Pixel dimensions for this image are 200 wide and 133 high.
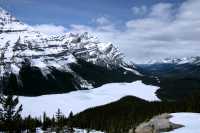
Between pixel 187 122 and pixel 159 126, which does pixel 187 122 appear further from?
pixel 159 126

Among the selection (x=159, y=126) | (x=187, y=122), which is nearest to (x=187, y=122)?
(x=187, y=122)

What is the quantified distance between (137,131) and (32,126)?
8477 cm

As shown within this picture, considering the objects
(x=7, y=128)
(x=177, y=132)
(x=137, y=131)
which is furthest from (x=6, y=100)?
(x=177, y=132)

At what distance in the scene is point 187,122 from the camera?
107 m

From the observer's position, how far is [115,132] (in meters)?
192

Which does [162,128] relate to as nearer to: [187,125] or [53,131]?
[187,125]

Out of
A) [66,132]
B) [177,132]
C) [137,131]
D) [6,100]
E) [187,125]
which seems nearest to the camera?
[177,132]

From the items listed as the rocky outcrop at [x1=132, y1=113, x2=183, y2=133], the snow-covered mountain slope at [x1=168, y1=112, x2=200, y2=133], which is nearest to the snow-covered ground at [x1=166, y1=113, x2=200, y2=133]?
the snow-covered mountain slope at [x1=168, y1=112, x2=200, y2=133]

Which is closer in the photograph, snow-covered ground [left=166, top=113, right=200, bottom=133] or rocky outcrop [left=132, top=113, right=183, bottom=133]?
snow-covered ground [left=166, top=113, right=200, bottom=133]

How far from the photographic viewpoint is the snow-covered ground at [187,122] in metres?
98.1

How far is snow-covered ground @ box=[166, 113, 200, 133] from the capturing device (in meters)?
98.1

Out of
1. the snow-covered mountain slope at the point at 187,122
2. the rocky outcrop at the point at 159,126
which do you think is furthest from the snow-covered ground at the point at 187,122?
the rocky outcrop at the point at 159,126

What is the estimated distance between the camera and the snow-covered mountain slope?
98.1m

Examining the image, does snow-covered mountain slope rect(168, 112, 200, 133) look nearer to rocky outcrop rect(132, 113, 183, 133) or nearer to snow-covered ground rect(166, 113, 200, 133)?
snow-covered ground rect(166, 113, 200, 133)
